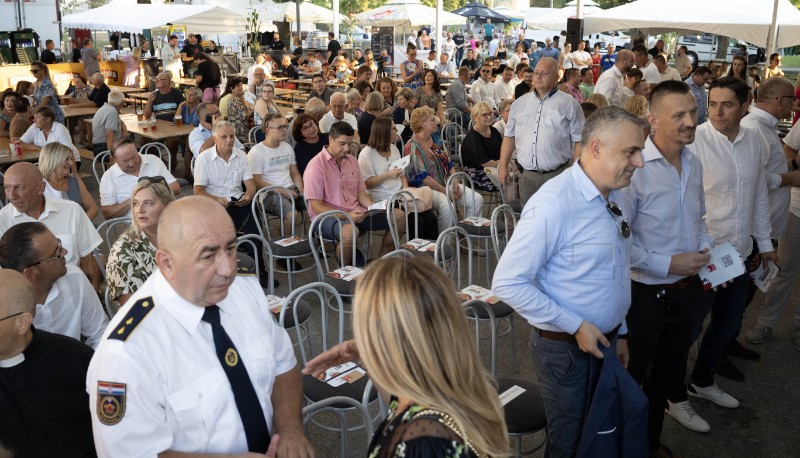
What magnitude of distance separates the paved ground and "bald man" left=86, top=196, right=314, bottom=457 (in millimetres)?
1641

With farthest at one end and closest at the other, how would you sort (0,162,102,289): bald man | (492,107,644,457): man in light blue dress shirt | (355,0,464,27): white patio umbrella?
(355,0,464,27): white patio umbrella
(0,162,102,289): bald man
(492,107,644,457): man in light blue dress shirt

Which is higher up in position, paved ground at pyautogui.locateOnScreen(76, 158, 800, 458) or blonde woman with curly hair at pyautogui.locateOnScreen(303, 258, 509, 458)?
blonde woman with curly hair at pyautogui.locateOnScreen(303, 258, 509, 458)

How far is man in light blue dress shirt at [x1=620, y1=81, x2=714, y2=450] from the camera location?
2988 millimetres

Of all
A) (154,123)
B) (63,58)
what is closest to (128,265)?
(154,123)

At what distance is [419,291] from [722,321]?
290 centimetres

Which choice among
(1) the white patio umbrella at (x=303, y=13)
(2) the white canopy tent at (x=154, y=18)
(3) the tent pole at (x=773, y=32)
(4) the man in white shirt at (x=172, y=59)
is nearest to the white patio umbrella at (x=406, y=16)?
(1) the white patio umbrella at (x=303, y=13)

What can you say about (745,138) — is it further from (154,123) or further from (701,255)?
(154,123)

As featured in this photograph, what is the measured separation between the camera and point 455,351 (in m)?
1.51

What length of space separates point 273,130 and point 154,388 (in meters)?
4.89

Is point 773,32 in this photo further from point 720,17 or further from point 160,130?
point 160,130

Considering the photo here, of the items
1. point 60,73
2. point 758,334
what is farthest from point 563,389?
point 60,73

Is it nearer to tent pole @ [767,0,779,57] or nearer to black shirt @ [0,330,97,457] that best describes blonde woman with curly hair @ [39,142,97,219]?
black shirt @ [0,330,97,457]

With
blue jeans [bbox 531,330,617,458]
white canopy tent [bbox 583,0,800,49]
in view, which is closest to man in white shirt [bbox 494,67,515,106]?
white canopy tent [bbox 583,0,800,49]

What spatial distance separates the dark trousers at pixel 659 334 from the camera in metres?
3.12
